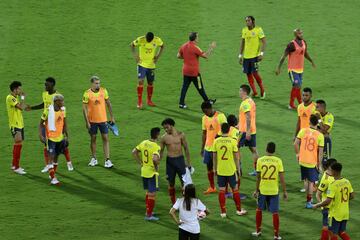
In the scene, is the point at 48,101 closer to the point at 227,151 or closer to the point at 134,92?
the point at 227,151

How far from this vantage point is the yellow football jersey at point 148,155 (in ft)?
71.3

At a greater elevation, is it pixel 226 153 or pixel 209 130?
pixel 209 130

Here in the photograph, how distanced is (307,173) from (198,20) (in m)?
15.3

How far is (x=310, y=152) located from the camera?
73.3 ft

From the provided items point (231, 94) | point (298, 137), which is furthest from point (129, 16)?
point (298, 137)

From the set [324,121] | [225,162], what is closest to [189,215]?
[225,162]

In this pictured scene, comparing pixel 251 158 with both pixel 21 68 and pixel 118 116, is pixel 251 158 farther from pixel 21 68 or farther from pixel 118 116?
pixel 21 68

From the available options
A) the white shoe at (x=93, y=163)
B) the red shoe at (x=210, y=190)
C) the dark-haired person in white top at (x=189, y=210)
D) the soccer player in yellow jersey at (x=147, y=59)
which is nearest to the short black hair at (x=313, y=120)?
the red shoe at (x=210, y=190)

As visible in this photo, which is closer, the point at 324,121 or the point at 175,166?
the point at 175,166

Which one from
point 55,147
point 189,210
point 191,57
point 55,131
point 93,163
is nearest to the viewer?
point 189,210

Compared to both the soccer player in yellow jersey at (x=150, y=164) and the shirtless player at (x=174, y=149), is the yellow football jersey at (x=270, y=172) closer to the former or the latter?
the shirtless player at (x=174, y=149)

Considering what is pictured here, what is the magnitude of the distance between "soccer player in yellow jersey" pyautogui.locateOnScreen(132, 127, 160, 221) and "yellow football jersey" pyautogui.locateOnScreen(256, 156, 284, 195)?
2.38m

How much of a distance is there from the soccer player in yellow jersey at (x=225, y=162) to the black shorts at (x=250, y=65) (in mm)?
8480

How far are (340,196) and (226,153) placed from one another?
313 centimetres
